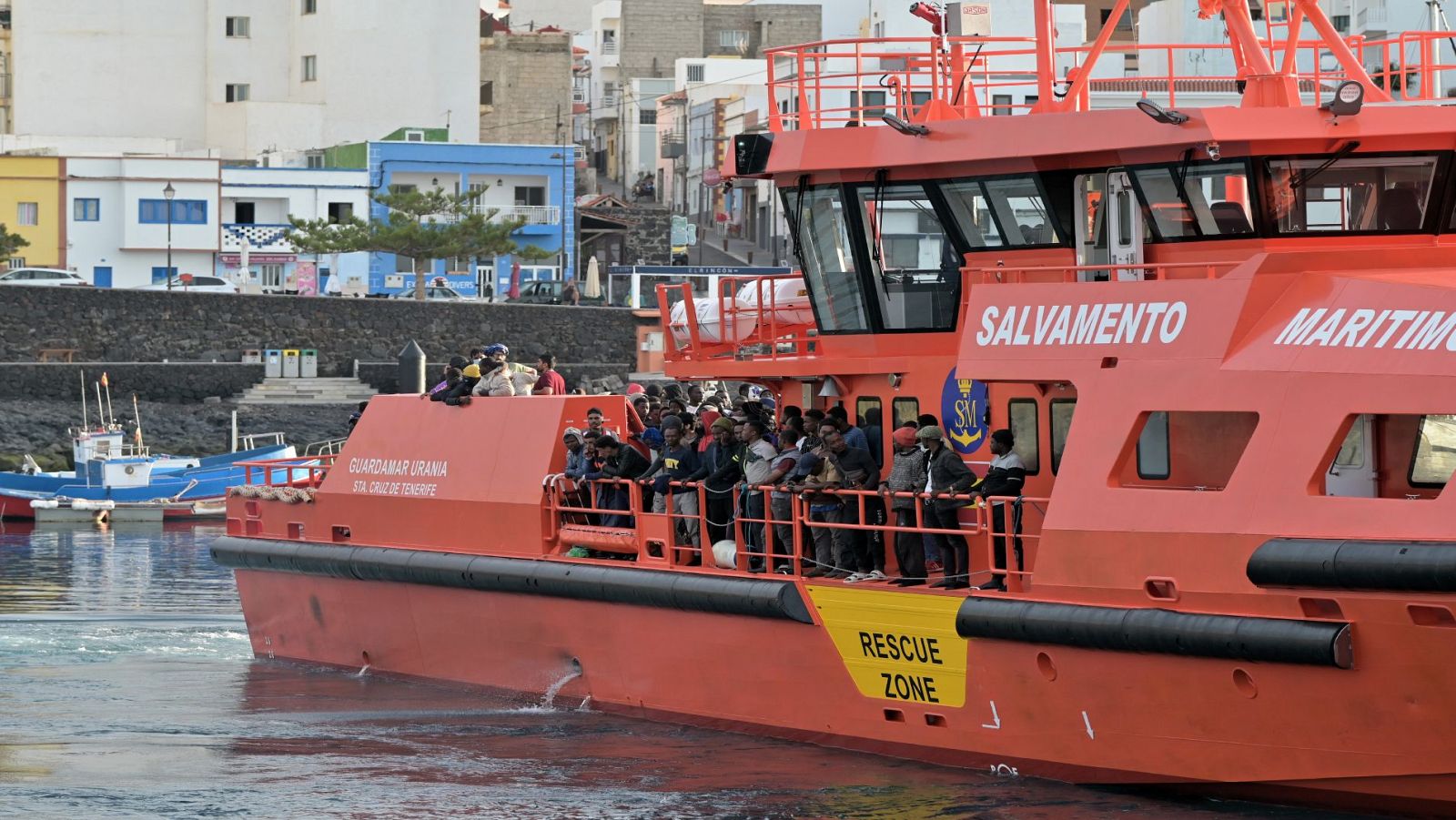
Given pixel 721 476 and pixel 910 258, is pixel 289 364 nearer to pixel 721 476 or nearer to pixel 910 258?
pixel 721 476

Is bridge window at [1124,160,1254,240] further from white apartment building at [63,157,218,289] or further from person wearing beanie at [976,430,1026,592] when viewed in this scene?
white apartment building at [63,157,218,289]

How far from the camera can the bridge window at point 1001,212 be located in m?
12.9

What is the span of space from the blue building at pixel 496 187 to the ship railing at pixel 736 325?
166 ft

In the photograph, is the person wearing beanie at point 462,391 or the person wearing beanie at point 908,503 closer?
the person wearing beanie at point 908,503

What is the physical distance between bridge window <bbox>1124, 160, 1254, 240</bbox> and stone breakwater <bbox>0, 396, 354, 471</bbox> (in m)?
34.6

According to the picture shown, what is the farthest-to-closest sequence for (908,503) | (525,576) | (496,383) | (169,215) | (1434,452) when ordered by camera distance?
(169,215) < (496,383) < (525,576) < (908,503) < (1434,452)

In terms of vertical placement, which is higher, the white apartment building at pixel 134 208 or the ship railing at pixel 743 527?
the white apartment building at pixel 134 208

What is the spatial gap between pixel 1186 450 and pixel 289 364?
40.6 meters

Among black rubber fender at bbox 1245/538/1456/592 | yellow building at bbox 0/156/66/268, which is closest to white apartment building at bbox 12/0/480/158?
yellow building at bbox 0/156/66/268

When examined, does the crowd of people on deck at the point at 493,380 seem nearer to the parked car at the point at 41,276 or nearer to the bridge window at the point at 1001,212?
the bridge window at the point at 1001,212

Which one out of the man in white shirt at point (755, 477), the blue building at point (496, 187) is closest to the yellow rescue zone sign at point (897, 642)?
the man in white shirt at point (755, 477)

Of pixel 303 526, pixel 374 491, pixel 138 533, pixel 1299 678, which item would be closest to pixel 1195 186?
pixel 1299 678

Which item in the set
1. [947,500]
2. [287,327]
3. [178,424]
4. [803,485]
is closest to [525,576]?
[803,485]

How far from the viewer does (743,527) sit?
14.2 meters
